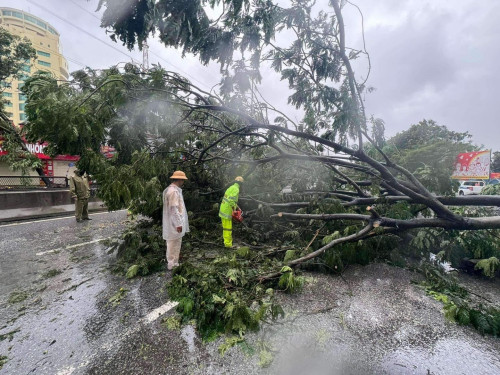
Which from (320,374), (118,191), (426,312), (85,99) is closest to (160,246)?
(118,191)

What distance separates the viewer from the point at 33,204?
9344mm

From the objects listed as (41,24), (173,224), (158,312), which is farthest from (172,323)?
(41,24)

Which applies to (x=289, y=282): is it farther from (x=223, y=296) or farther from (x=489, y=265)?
(x=489, y=265)

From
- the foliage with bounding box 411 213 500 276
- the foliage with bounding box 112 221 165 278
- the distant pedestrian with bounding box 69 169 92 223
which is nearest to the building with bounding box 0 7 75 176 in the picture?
the distant pedestrian with bounding box 69 169 92 223

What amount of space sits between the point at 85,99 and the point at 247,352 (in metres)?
3.86

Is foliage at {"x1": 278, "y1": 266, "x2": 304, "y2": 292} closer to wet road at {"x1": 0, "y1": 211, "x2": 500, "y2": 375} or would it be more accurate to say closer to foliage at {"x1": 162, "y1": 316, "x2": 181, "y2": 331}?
wet road at {"x1": 0, "y1": 211, "x2": 500, "y2": 375}

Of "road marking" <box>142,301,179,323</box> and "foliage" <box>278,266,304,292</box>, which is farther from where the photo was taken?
"foliage" <box>278,266,304,292</box>

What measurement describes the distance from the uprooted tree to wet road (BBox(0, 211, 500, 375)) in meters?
0.33

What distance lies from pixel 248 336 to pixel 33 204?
1082 cm

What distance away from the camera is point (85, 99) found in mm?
3506

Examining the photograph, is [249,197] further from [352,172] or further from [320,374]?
[320,374]

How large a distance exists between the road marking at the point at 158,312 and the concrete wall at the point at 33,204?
25.4ft

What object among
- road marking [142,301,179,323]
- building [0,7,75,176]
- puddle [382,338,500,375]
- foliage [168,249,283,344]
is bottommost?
puddle [382,338,500,375]

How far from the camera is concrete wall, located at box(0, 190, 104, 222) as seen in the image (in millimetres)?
8469
